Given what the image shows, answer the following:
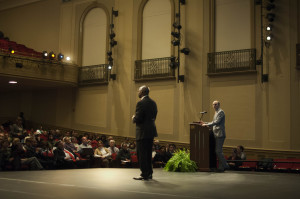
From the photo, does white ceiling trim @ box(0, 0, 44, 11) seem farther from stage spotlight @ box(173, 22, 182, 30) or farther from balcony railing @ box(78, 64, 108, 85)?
stage spotlight @ box(173, 22, 182, 30)

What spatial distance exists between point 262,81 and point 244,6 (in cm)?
238

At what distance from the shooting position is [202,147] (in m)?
6.22

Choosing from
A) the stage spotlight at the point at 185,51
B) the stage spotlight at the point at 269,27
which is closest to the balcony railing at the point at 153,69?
the stage spotlight at the point at 185,51

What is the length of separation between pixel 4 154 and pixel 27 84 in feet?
26.3

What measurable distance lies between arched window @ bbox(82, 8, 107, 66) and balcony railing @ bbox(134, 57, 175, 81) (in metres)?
1.90

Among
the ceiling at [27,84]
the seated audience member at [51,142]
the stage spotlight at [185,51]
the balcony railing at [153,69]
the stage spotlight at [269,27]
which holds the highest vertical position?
the stage spotlight at [269,27]

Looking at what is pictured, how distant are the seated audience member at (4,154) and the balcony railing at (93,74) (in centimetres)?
710

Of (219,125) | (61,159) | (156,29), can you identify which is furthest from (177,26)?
(219,125)

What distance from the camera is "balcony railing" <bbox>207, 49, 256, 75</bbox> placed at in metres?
10.9

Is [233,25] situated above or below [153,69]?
above

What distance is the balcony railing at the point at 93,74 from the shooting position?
1402cm

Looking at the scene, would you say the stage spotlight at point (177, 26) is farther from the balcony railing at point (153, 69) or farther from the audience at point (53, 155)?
the audience at point (53, 155)

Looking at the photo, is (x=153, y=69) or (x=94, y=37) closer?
(x=153, y=69)

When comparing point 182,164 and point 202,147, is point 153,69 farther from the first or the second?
point 182,164
